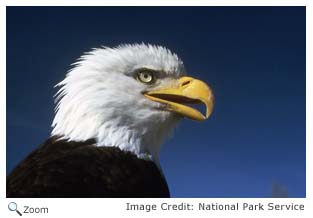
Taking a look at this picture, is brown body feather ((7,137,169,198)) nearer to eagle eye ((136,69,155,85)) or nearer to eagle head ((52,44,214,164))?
eagle head ((52,44,214,164))

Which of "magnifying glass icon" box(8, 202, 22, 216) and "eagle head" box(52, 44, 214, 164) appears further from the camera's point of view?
"eagle head" box(52, 44, 214, 164)

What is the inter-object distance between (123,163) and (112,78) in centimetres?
47

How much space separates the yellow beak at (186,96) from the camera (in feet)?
10.7

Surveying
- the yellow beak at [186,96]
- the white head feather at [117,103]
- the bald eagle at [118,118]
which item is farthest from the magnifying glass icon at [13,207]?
the yellow beak at [186,96]

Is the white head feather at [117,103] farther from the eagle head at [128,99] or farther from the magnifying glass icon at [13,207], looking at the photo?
the magnifying glass icon at [13,207]

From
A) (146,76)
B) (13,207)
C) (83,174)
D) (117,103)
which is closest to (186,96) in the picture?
(146,76)

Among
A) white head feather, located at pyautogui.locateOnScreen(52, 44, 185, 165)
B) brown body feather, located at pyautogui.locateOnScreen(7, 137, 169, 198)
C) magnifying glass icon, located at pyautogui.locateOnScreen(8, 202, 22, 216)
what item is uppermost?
white head feather, located at pyautogui.locateOnScreen(52, 44, 185, 165)

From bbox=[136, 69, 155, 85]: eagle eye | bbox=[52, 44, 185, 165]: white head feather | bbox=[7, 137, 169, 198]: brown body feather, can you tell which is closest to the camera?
bbox=[7, 137, 169, 198]: brown body feather

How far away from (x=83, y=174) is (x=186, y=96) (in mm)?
699

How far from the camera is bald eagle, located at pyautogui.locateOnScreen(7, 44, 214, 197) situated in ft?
9.61

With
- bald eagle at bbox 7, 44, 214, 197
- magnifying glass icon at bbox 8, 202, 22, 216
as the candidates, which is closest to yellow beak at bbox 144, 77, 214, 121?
bald eagle at bbox 7, 44, 214, 197

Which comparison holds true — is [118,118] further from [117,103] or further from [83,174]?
[83,174]

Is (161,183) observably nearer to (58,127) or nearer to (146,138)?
(146,138)

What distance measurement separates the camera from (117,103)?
3234 mm
